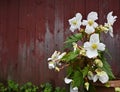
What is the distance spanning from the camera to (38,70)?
3734mm

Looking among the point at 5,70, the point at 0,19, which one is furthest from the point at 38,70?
the point at 0,19

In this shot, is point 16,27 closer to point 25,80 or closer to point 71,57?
point 25,80

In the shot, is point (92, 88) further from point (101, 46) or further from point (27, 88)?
point (27, 88)

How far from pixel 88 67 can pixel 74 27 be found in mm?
328

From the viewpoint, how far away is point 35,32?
3783 mm

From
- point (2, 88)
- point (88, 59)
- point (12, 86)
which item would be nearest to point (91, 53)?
point (88, 59)

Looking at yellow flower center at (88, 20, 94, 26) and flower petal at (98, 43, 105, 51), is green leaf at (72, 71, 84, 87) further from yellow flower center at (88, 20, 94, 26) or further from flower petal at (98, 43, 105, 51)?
yellow flower center at (88, 20, 94, 26)

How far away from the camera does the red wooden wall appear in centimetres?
358

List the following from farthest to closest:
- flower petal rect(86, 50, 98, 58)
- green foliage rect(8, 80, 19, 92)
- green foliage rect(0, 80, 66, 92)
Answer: green foliage rect(8, 80, 19, 92), green foliage rect(0, 80, 66, 92), flower petal rect(86, 50, 98, 58)

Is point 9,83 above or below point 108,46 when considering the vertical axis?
below

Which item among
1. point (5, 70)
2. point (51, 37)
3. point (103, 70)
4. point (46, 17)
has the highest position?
point (46, 17)

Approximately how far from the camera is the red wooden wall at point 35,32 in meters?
3.58

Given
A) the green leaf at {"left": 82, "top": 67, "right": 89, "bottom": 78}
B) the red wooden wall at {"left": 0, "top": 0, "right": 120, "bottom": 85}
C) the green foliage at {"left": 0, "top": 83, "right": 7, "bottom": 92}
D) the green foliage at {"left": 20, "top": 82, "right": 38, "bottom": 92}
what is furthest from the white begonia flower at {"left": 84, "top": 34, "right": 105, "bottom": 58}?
the green foliage at {"left": 0, "top": 83, "right": 7, "bottom": 92}

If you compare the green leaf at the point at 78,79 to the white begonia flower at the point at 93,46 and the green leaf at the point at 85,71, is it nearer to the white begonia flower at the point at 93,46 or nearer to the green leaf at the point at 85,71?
the green leaf at the point at 85,71
